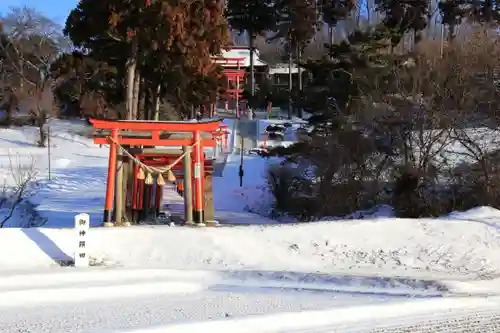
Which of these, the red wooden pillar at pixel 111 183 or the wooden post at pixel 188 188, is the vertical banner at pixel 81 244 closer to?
the red wooden pillar at pixel 111 183

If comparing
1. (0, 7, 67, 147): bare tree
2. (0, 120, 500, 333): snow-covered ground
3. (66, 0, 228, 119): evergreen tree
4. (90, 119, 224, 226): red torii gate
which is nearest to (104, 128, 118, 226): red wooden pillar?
(90, 119, 224, 226): red torii gate

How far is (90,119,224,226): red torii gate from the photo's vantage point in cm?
1192

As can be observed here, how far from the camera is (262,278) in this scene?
7613 mm

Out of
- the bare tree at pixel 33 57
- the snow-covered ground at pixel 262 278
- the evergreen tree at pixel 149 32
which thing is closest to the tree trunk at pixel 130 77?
the evergreen tree at pixel 149 32

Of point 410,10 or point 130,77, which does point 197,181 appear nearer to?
point 130,77

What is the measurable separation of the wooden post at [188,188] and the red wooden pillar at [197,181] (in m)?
0.13

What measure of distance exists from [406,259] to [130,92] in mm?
9469

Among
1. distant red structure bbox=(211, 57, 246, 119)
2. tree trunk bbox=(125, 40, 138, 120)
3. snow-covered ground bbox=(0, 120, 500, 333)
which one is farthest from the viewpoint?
distant red structure bbox=(211, 57, 246, 119)

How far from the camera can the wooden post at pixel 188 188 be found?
39.2ft

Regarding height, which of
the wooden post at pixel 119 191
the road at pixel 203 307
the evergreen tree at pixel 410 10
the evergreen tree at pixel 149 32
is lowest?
→ the road at pixel 203 307

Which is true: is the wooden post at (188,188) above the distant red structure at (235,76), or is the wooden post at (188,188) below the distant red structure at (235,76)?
below

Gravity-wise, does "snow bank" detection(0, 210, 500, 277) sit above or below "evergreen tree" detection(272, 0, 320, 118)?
below

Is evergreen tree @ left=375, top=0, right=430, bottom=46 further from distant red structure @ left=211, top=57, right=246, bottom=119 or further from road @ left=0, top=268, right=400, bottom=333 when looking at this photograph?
road @ left=0, top=268, right=400, bottom=333

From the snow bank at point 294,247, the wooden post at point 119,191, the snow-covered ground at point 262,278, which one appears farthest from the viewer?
the wooden post at point 119,191
